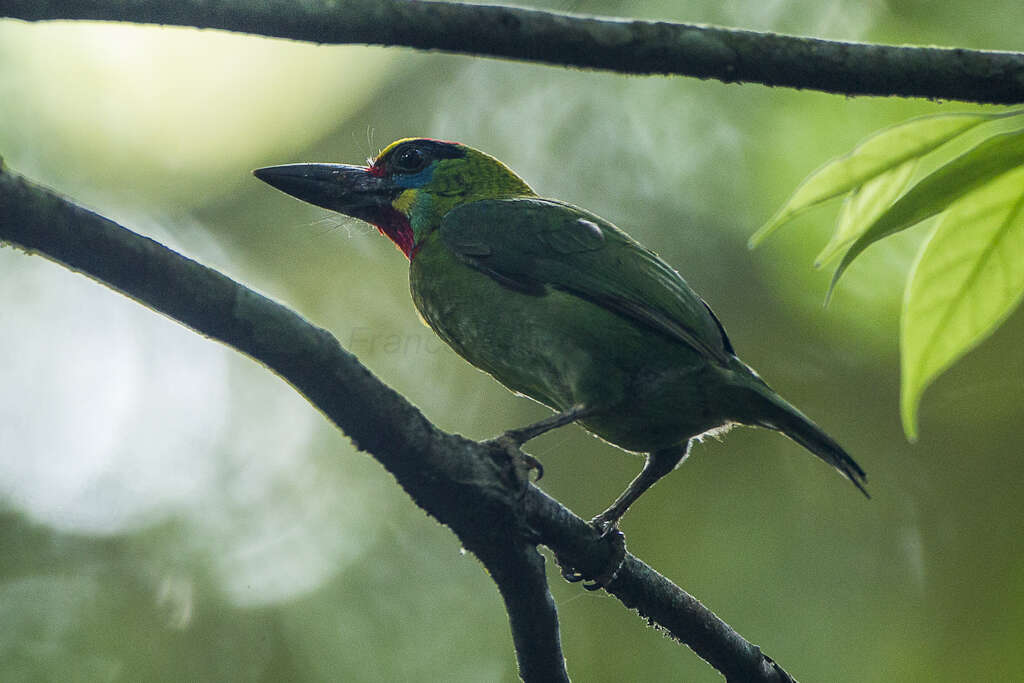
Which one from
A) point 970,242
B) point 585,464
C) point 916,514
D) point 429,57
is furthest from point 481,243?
point 429,57

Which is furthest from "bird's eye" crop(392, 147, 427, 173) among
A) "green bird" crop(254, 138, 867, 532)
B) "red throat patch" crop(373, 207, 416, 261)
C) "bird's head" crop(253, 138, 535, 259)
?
"green bird" crop(254, 138, 867, 532)

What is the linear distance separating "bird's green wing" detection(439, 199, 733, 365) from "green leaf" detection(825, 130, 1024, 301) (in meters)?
1.37

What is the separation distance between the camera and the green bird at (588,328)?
9.64 feet

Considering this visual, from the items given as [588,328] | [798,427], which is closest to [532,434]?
[588,328]

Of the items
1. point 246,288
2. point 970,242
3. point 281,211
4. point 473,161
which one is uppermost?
point 970,242

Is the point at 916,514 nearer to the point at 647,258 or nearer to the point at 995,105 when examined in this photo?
the point at 647,258

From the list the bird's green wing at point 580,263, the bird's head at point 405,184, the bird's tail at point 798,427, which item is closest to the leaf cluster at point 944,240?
the bird's tail at point 798,427

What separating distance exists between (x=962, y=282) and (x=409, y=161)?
8.26 feet

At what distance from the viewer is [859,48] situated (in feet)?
6.13

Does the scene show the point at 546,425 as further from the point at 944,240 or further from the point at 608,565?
the point at 944,240

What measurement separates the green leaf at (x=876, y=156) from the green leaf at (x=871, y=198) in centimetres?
1

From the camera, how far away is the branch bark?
1486 mm

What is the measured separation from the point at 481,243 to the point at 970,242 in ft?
6.06

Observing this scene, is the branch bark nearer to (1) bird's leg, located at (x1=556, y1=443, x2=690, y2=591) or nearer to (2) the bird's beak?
(1) bird's leg, located at (x1=556, y1=443, x2=690, y2=591)
